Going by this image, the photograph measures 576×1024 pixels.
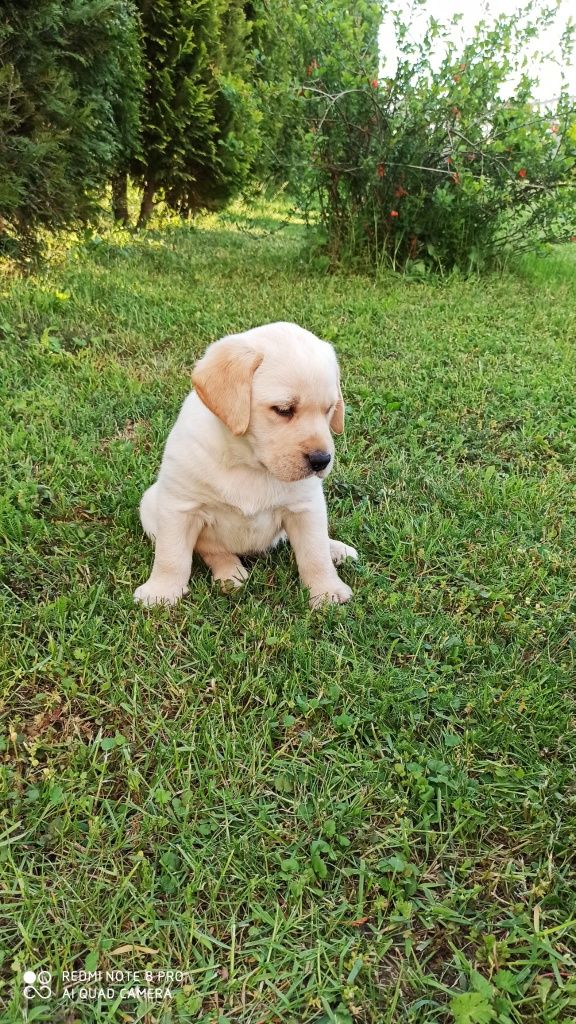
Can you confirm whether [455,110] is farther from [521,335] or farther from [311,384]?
[311,384]

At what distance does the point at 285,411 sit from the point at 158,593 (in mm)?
797

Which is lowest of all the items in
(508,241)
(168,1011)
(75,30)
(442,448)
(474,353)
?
(168,1011)

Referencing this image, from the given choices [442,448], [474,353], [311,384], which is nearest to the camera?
[311,384]

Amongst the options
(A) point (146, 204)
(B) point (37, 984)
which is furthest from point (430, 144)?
(B) point (37, 984)

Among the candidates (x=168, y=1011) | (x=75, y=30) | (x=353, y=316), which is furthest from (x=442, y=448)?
(x=75, y=30)

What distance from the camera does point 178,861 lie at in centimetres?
158

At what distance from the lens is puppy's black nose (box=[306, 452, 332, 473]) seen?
2096 millimetres

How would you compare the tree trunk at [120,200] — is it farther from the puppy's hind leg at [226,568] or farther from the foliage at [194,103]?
the puppy's hind leg at [226,568]

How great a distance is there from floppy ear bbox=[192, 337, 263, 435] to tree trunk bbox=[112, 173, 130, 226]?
6.63 meters

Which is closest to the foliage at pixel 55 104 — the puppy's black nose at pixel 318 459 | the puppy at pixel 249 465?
the puppy at pixel 249 465

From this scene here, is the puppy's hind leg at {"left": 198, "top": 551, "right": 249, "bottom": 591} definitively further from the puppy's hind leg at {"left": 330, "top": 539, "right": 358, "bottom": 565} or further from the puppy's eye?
the puppy's eye

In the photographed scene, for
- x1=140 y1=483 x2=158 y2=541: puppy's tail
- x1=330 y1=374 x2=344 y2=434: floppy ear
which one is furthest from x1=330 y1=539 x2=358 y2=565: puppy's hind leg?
x1=140 y1=483 x2=158 y2=541: puppy's tail

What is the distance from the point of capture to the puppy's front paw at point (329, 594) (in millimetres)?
2412

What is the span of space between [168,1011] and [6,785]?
2.24ft
